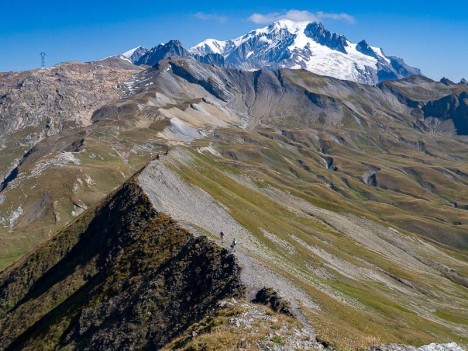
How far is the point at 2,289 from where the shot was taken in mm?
84375

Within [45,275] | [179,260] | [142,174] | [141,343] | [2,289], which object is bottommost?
[2,289]

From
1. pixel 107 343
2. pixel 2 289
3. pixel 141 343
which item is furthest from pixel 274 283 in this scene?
pixel 2 289

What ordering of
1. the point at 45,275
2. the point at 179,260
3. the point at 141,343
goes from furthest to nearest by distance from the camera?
the point at 45,275
the point at 179,260
the point at 141,343

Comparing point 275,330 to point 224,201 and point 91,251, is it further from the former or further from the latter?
point 224,201

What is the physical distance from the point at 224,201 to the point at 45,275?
46768 millimetres

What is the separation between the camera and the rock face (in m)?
47.5

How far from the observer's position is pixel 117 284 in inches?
2233

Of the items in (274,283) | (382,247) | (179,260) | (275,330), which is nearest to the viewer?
(275,330)

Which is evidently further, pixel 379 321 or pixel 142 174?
pixel 142 174

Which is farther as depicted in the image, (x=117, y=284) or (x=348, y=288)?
(x=348, y=288)

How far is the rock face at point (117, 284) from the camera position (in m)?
47.5

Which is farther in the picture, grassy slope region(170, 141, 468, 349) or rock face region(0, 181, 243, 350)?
grassy slope region(170, 141, 468, 349)

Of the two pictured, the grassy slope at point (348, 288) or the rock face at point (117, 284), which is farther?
the grassy slope at point (348, 288)

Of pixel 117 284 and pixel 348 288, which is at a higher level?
pixel 117 284
